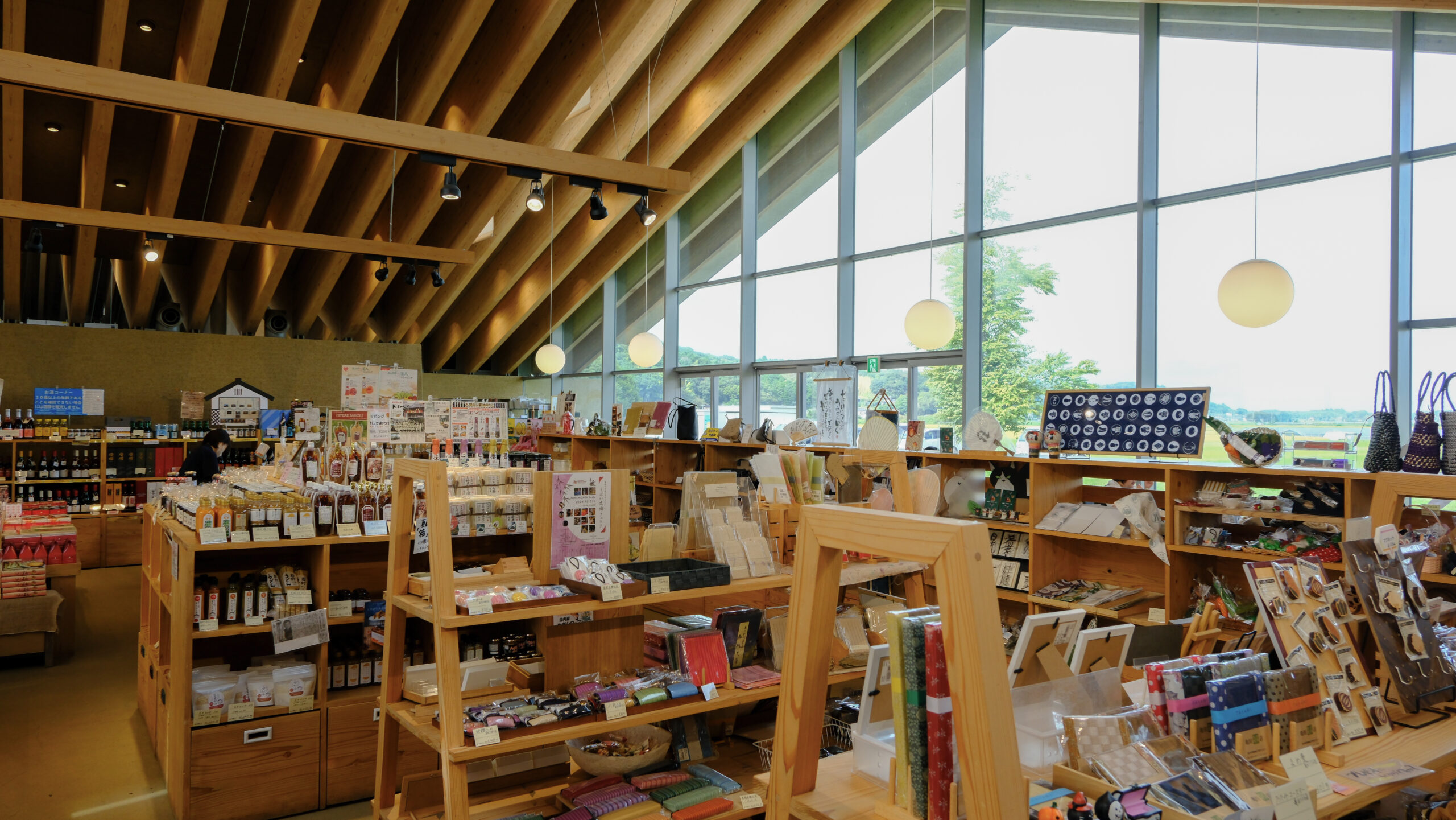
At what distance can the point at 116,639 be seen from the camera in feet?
21.8

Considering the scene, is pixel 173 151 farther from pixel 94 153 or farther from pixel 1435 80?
pixel 1435 80

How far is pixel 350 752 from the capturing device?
13.3 feet

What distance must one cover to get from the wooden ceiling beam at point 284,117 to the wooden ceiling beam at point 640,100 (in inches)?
69.0

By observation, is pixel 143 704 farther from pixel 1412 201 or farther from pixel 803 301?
pixel 1412 201

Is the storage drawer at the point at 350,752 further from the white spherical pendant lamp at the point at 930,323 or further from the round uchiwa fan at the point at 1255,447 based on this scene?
the round uchiwa fan at the point at 1255,447

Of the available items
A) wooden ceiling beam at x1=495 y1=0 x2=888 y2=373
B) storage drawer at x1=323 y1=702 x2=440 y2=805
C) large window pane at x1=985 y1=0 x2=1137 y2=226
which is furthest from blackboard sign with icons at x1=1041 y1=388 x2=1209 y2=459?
wooden ceiling beam at x1=495 y1=0 x2=888 y2=373

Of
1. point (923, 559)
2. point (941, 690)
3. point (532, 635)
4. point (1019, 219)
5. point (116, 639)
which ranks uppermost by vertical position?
point (1019, 219)

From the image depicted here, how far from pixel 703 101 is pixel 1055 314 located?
3894 millimetres

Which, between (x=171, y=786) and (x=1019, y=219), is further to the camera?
(x=1019, y=219)

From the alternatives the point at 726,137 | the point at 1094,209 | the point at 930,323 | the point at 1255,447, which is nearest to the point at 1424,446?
the point at 1255,447

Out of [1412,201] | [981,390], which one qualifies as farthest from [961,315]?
[1412,201]

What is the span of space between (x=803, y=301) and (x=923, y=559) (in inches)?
329

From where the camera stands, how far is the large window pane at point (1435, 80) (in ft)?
17.1

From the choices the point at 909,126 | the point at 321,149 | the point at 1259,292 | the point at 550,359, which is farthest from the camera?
the point at 550,359
